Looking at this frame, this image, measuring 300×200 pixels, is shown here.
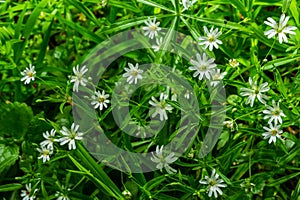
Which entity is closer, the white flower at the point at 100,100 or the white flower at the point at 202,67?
the white flower at the point at 202,67

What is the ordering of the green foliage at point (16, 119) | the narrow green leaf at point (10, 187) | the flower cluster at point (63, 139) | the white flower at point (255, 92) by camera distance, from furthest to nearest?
the green foliage at point (16, 119)
the narrow green leaf at point (10, 187)
the flower cluster at point (63, 139)
the white flower at point (255, 92)

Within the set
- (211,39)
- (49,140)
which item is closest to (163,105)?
(211,39)

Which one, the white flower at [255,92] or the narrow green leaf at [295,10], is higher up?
the narrow green leaf at [295,10]

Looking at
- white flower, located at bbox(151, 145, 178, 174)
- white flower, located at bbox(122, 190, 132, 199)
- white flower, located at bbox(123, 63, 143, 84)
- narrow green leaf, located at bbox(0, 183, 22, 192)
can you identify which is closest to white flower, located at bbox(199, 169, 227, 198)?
white flower, located at bbox(151, 145, 178, 174)

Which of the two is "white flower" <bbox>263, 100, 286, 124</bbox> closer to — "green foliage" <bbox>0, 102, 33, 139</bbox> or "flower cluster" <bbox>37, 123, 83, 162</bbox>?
"flower cluster" <bbox>37, 123, 83, 162</bbox>

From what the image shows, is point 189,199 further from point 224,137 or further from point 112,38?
point 112,38

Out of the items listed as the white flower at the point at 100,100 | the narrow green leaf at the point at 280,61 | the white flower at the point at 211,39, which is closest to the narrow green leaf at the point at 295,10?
the narrow green leaf at the point at 280,61

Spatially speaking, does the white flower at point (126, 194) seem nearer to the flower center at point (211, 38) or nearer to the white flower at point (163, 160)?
the white flower at point (163, 160)

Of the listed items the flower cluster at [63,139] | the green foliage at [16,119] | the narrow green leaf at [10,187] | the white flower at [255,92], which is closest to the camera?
the white flower at [255,92]

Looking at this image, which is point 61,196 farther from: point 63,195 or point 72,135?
point 72,135
